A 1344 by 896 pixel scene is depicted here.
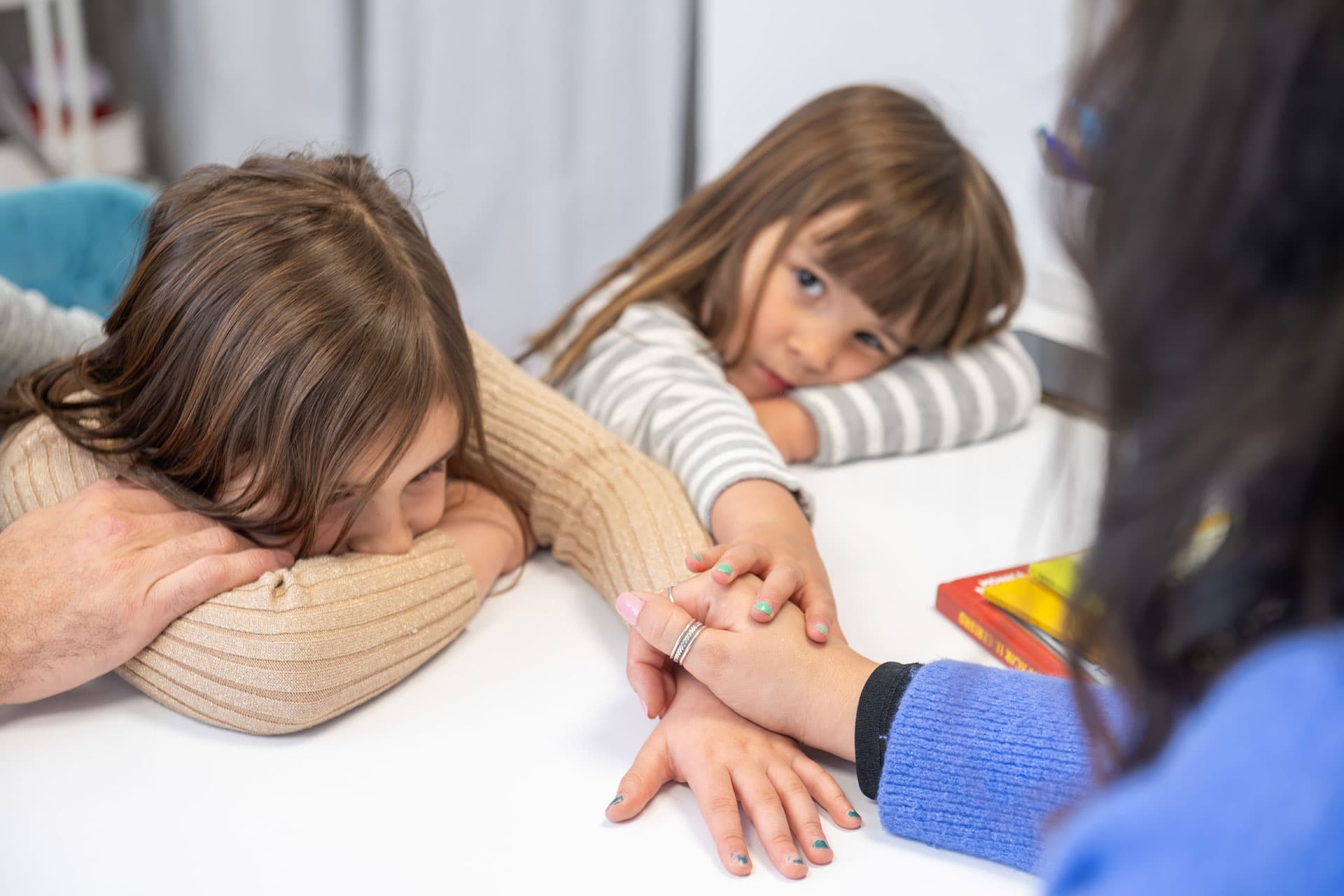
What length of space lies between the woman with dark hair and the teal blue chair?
917mm

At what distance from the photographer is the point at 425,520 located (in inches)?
29.5

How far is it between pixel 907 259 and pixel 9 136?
1.85 m

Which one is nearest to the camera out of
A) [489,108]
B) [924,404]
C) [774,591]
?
[774,591]

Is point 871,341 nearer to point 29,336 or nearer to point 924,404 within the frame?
point 924,404

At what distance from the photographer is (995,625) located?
70 centimetres

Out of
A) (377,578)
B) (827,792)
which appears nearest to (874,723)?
(827,792)

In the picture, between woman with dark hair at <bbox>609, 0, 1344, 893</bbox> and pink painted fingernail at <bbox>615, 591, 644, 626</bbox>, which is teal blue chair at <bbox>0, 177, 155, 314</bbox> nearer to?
pink painted fingernail at <bbox>615, 591, 644, 626</bbox>

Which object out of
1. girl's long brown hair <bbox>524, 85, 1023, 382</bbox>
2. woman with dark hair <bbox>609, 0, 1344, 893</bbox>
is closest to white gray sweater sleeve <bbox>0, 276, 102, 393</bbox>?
girl's long brown hair <bbox>524, 85, 1023, 382</bbox>

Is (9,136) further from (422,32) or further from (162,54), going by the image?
(422,32)

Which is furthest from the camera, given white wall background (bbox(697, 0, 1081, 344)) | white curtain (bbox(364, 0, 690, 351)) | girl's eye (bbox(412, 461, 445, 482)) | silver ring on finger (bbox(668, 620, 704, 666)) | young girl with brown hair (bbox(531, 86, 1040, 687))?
white curtain (bbox(364, 0, 690, 351))

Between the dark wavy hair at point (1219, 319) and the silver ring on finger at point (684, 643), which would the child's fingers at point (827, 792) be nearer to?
the silver ring on finger at point (684, 643)

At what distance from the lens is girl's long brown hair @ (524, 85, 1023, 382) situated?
1.01 metres

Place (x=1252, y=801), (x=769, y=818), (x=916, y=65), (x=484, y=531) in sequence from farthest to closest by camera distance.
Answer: (x=916, y=65), (x=484, y=531), (x=769, y=818), (x=1252, y=801)

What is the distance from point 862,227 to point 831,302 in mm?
73
